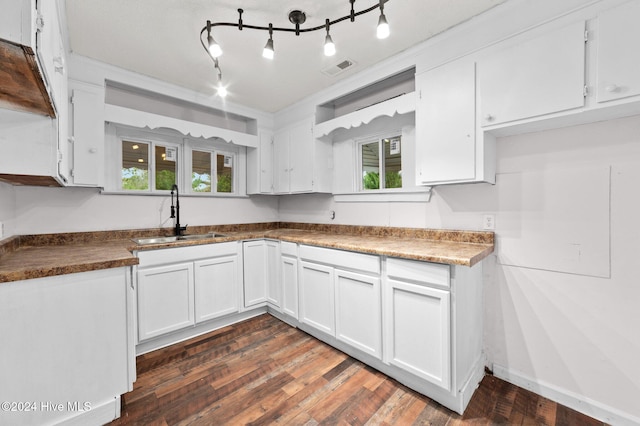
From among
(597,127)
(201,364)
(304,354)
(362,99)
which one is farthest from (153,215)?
(597,127)

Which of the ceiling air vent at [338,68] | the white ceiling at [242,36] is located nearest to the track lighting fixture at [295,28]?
the white ceiling at [242,36]

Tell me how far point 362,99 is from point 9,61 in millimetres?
2593

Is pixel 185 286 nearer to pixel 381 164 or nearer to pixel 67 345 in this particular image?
pixel 67 345

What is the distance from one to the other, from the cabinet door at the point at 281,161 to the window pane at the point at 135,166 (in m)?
1.46

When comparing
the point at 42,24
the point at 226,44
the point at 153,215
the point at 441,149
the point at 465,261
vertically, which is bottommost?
the point at 465,261

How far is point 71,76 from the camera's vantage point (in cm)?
229

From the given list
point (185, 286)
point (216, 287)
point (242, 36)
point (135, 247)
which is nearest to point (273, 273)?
point (216, 287)

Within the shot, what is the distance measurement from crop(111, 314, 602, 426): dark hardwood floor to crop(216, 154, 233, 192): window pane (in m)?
1.97

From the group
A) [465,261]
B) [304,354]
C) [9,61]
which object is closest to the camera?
[9,61]

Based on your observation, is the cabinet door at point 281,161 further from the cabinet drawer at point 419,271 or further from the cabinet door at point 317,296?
the cabinet drawer at point 419,271

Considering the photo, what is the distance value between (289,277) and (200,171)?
1.76 metres

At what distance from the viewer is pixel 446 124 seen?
79.0 inches

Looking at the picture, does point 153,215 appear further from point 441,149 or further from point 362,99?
point 441,149

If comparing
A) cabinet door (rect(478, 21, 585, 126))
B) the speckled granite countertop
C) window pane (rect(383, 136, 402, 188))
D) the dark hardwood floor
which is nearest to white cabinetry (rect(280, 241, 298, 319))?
the speckled granite countertop
